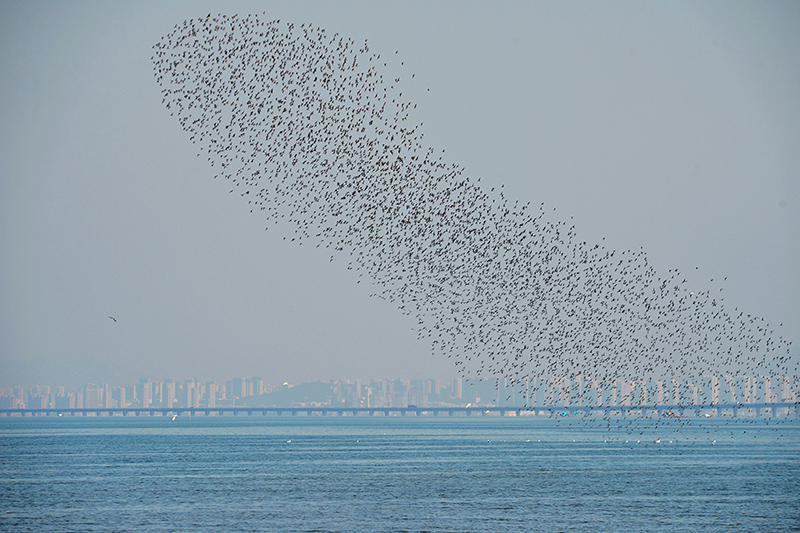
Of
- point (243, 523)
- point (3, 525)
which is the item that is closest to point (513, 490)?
point (243, 523)

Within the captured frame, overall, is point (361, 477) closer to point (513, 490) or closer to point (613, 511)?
point (513, 490)

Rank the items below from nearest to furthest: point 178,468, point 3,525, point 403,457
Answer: point 3,525 → point 178,468 → point 403,457

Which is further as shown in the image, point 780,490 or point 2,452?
point 2,452

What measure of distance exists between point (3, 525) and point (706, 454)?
275 ft

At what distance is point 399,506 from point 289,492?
12.1m

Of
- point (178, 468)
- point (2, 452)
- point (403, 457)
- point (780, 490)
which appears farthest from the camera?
point (2, 452)

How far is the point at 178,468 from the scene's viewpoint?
315ft

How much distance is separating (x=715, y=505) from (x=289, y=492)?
2946 cm

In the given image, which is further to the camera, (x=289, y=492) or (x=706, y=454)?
(x=706, y=454)

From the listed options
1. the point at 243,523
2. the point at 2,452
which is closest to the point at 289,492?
the point at 243,523

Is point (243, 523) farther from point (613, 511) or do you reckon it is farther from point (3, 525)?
point (613, 511)

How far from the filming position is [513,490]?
234 feet

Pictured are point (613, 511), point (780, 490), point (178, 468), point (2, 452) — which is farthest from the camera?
point (2, 452)

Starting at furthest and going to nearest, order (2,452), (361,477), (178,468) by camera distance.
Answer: (2,452), (178,468), (361,477)
